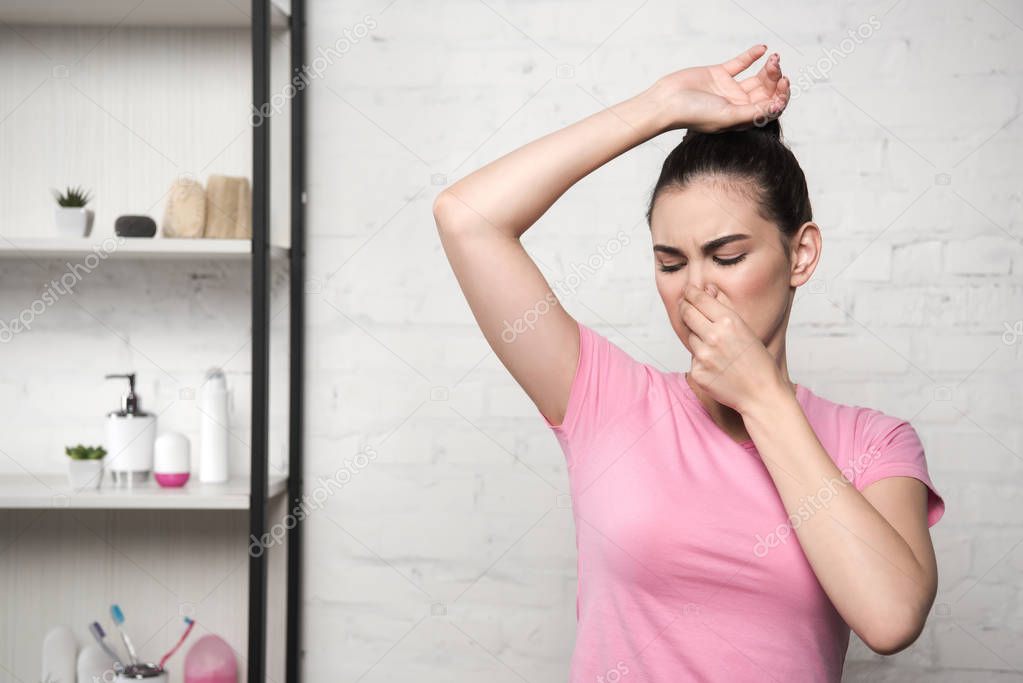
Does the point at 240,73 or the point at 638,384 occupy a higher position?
the point at 240,73

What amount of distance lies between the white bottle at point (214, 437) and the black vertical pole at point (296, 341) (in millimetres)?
123

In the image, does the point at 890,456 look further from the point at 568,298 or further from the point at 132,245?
the point at 132,245

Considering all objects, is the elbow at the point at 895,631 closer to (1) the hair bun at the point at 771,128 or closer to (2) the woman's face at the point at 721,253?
(2) the woman's face at the point at 721,253

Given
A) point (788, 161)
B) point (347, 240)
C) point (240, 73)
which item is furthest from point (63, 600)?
point (788, 161)

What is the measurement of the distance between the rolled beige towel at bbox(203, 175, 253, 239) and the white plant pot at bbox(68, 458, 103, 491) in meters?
0.44

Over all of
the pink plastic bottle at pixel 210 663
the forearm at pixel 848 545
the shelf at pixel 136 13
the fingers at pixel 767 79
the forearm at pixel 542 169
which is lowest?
the pink plastic bottle at pixel 210 663

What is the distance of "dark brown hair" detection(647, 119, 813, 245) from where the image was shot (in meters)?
1.04

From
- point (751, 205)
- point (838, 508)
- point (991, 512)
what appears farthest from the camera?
point (991, 512)

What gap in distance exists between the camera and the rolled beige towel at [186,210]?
1639 millimetres

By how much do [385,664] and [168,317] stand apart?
80cm

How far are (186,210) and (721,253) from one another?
1.02m

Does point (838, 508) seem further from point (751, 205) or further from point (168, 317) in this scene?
point (168, 317)

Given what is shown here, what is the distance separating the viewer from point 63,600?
1854 mm

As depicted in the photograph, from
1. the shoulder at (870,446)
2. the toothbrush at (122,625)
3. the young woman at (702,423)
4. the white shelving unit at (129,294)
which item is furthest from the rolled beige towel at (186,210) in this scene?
the shoulder at (870,446)
